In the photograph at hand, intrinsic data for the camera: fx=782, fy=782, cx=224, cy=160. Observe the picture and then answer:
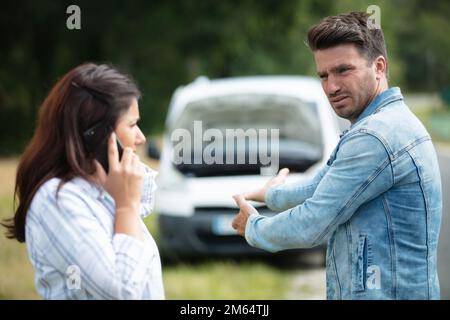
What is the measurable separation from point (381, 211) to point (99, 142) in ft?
2.74

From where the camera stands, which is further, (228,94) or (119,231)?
(228,94)

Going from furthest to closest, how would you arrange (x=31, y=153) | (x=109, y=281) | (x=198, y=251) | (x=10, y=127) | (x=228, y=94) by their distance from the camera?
(x=10, y=127)
(x=228, y=94)
(x=198, y=251)
(x=31, y=153)
(x=109, y=281)

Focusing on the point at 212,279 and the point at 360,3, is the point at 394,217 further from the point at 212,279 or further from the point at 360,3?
the point at 360,3

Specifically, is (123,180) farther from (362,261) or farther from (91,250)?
(362,261)

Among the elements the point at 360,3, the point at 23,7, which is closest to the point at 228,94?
the point at 23,7

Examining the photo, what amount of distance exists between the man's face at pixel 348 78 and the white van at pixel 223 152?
4383 mm

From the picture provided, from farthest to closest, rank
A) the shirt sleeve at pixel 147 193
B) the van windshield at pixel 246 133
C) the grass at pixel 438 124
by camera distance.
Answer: the grass at pixel 438 124 → the van windshield at pixel 246 133 → the shirt sleeve at pixel 147 193

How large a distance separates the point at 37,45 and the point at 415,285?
2269 cm

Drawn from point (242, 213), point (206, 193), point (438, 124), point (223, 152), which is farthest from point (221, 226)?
point (438, 124)

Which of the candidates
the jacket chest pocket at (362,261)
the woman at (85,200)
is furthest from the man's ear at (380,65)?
the woman at (85,200)

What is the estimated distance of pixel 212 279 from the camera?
673 cm

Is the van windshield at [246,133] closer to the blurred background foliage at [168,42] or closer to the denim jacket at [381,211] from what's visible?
the denim jacket at [381,211]

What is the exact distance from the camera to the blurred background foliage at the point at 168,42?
22.5 meters

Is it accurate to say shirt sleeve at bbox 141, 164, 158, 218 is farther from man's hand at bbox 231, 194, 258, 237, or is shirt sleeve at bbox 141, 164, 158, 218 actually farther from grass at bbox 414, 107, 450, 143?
grass at bbox 414, 107, 450, 143
